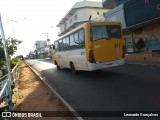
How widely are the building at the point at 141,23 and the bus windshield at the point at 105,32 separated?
5904 mm

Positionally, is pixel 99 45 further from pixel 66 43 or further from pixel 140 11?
pixel 140 11

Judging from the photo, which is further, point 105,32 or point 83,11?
point 83,11

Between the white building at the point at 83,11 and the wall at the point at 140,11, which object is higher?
the white building at the point at 83,11

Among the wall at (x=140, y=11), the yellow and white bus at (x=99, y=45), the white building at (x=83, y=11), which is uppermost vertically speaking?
the white building at (x=83, y=11)

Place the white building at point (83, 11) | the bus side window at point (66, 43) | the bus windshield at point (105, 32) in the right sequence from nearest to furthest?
the bus windshield at point (105, 32), the bus side window at point (66, 43), the white building at point (83, 11)

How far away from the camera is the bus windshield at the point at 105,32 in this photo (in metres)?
13.0

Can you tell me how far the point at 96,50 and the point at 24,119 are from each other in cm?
647

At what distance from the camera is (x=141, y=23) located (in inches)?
810

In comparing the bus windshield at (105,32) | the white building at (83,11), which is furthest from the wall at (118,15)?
the white building at (83,11)

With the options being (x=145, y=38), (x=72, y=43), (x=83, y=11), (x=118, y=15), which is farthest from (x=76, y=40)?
(x=83, y=11)

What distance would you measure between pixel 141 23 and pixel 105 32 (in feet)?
27.3

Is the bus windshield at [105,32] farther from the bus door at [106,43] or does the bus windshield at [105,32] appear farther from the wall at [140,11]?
the wall at [140,11]

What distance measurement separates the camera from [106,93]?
9.12 metres

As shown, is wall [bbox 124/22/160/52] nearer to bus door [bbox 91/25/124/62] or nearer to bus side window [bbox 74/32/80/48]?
bus door [bbox 91/25/124/62]
